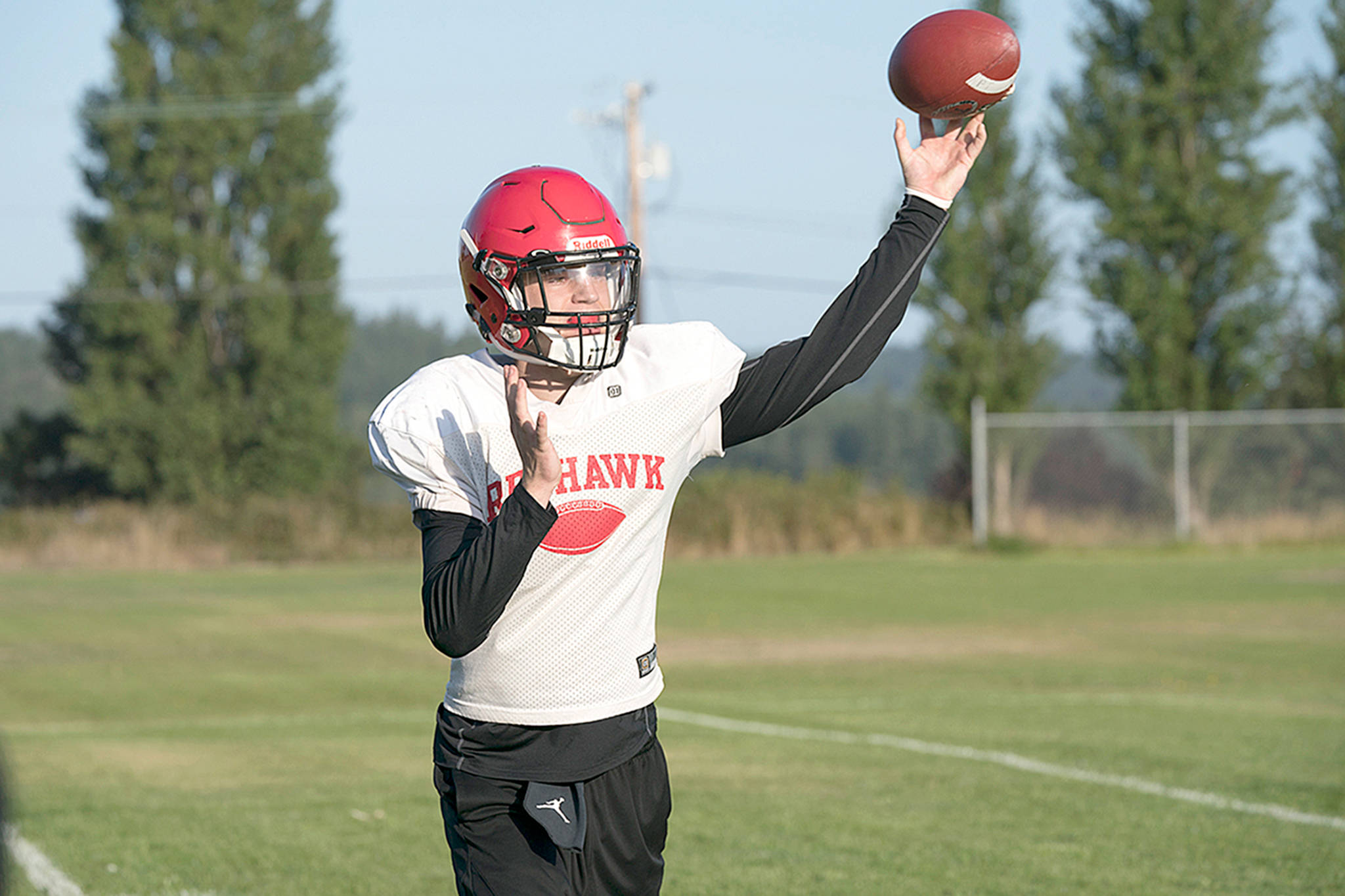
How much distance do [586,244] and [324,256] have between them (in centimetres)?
3719

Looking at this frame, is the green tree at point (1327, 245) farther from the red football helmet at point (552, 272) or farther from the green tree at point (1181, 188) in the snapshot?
the red football helmet at point (552, 272)

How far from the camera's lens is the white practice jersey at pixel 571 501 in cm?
321

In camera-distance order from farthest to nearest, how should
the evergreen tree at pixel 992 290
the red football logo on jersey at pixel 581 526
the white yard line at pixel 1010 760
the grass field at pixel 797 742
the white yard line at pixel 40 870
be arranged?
the evergreen tree at pixel 992 290
the white yard line at pixel 1010 760
the grass field at pixel 797 742
the white yard line at pixel 40 870
the red football logo on jersey at pixel 581 526

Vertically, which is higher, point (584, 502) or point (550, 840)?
point (584, 502)

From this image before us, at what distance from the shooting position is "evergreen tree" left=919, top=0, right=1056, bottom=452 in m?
36.2

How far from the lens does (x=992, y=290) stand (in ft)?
121

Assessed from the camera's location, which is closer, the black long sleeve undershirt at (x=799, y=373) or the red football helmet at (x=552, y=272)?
the black long sleeve undershirt at (x=799, y=373)

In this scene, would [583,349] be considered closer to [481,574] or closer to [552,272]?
[552,272]

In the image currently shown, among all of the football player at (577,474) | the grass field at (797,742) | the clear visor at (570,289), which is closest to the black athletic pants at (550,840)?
the football player at (577,474)

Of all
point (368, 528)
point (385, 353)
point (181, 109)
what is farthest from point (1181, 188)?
point (385, 353)

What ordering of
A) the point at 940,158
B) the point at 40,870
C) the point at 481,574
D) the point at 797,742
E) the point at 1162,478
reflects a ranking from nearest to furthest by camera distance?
the point at 481,574 < the point at 940,158 < the point at 40,870 < the point at 797,742 < the point at 1162,478

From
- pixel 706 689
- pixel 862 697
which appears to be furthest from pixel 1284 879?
pixel 706 689

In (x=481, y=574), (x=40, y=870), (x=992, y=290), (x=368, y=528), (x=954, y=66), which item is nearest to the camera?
(x=481, y=574)

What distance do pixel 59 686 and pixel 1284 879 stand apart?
1104 centimetres
